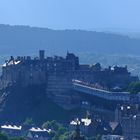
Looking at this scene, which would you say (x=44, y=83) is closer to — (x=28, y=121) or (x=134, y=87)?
(x=134, y=87)

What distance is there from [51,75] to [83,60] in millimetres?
89444

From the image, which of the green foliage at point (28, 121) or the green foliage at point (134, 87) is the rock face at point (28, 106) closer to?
the green foliage at point (28, 121)

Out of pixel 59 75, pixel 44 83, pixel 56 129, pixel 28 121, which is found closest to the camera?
pixel 56 129

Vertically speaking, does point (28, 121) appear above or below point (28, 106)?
below

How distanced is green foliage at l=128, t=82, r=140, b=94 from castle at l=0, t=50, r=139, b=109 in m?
1.05

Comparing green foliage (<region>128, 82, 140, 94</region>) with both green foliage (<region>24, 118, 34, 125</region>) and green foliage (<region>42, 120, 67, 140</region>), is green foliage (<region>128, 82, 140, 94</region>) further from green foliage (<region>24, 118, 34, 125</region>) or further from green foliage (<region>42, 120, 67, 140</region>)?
green foliage (<region>42, 120, 67, 140</region>)

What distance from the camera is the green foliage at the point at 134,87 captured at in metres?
91.7

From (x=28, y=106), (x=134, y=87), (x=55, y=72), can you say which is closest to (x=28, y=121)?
(x=28, y=106)

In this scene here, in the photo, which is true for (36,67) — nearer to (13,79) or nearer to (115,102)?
(13,79)

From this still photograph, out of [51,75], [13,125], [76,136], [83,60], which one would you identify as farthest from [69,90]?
[83,60]

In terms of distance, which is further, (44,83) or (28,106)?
(44,83)

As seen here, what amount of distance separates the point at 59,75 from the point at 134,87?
6510 mm

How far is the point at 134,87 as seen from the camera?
93.3 m

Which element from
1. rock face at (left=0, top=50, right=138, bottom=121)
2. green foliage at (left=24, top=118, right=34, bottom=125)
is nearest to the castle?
rock face at (left=0, top=50, right=138, bottom=121)
